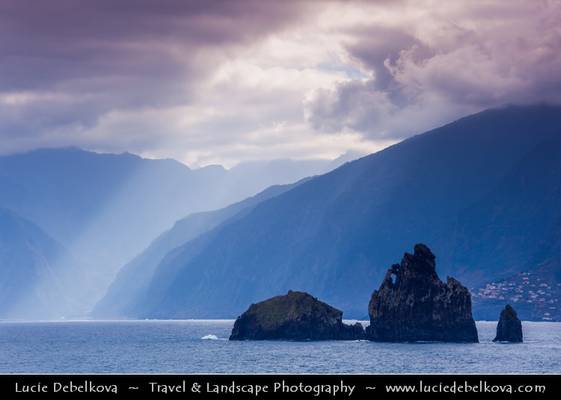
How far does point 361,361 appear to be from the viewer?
7096 inches
